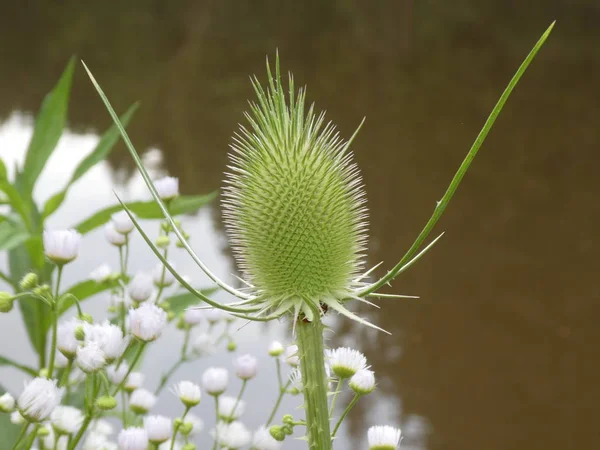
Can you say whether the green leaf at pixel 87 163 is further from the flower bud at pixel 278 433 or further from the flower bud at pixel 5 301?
the flower bud at pixel 278 433

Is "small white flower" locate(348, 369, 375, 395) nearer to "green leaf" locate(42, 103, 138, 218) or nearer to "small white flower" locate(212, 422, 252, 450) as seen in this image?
"small white flower" locate(212, 422, 252, 450)

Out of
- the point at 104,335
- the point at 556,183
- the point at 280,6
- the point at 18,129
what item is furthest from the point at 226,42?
the point at 104,335

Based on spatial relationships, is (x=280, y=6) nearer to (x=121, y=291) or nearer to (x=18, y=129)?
(x=18, y=129)

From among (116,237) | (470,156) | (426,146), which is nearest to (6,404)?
(116,237)

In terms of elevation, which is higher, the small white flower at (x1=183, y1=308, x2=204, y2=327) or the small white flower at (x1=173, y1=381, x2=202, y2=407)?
the small white flower at (x1=183, y1=308, x2=204, y2=327)

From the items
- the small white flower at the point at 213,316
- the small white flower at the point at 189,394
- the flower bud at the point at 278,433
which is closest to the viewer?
the flower bud at the point at 278,433

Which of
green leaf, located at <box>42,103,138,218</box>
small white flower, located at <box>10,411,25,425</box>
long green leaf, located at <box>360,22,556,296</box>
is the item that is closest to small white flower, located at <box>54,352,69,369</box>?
small white flower, located at <box>10,411,25,425</box>

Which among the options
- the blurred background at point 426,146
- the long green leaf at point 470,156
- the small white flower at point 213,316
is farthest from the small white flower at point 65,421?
the blurred background at point 426,146
